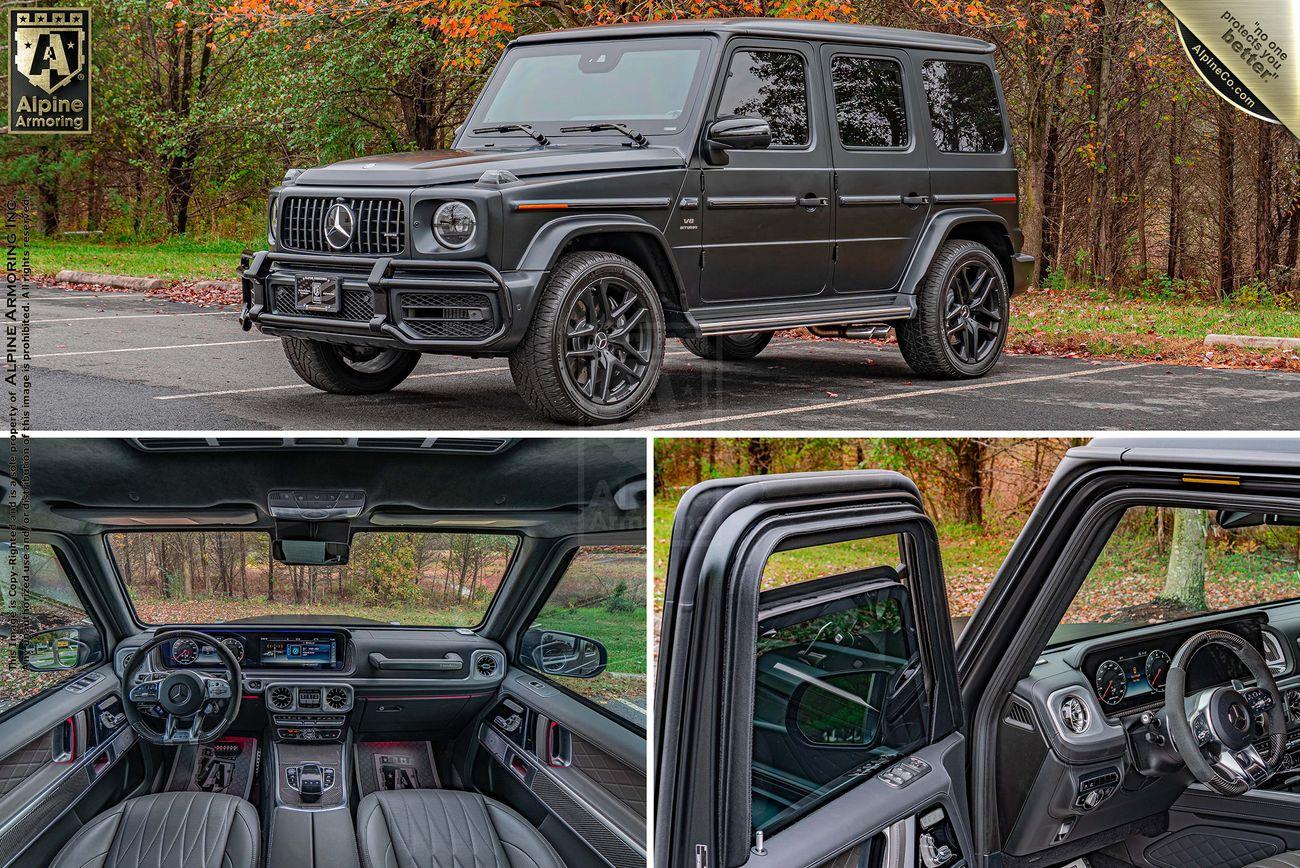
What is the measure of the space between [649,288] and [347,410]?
6.10 feet

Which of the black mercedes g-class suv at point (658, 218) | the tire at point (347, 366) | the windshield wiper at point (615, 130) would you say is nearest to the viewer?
the black mercedes g-class suv at point (658, 218)

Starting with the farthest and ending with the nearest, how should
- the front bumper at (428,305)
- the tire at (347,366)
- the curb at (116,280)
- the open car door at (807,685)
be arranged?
the curb at (116,280)
the tire at (347,366)
the front bumper at (428,305)
the open car door at (807,685)

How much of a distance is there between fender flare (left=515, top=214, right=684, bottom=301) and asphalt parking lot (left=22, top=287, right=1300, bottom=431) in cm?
94

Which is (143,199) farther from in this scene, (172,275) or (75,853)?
(75,853)

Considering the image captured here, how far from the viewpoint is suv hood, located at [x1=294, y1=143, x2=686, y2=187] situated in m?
6.58

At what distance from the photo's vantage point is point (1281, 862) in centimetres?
381

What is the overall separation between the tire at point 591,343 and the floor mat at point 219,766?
2084 millimetres

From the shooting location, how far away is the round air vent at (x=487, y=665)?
5438 millimetres

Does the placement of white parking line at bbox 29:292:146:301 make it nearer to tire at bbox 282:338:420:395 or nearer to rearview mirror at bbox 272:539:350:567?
tire at bbox 282:338:420:395

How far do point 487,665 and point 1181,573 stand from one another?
2.60 meters

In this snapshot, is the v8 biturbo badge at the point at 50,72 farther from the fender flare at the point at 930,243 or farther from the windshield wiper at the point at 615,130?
the fender flare at the point at 930,243

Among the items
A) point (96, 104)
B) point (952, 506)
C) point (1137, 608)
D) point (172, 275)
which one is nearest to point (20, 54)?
point (96, 104)

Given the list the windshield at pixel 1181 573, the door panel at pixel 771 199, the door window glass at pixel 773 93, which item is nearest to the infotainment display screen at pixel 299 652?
the windshield at pixel 1181 573

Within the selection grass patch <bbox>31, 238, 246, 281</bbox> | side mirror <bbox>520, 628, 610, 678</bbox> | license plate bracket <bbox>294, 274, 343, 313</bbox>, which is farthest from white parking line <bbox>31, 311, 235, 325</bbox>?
side mirror <bbox>520, 628, 610, 678</bbox>
